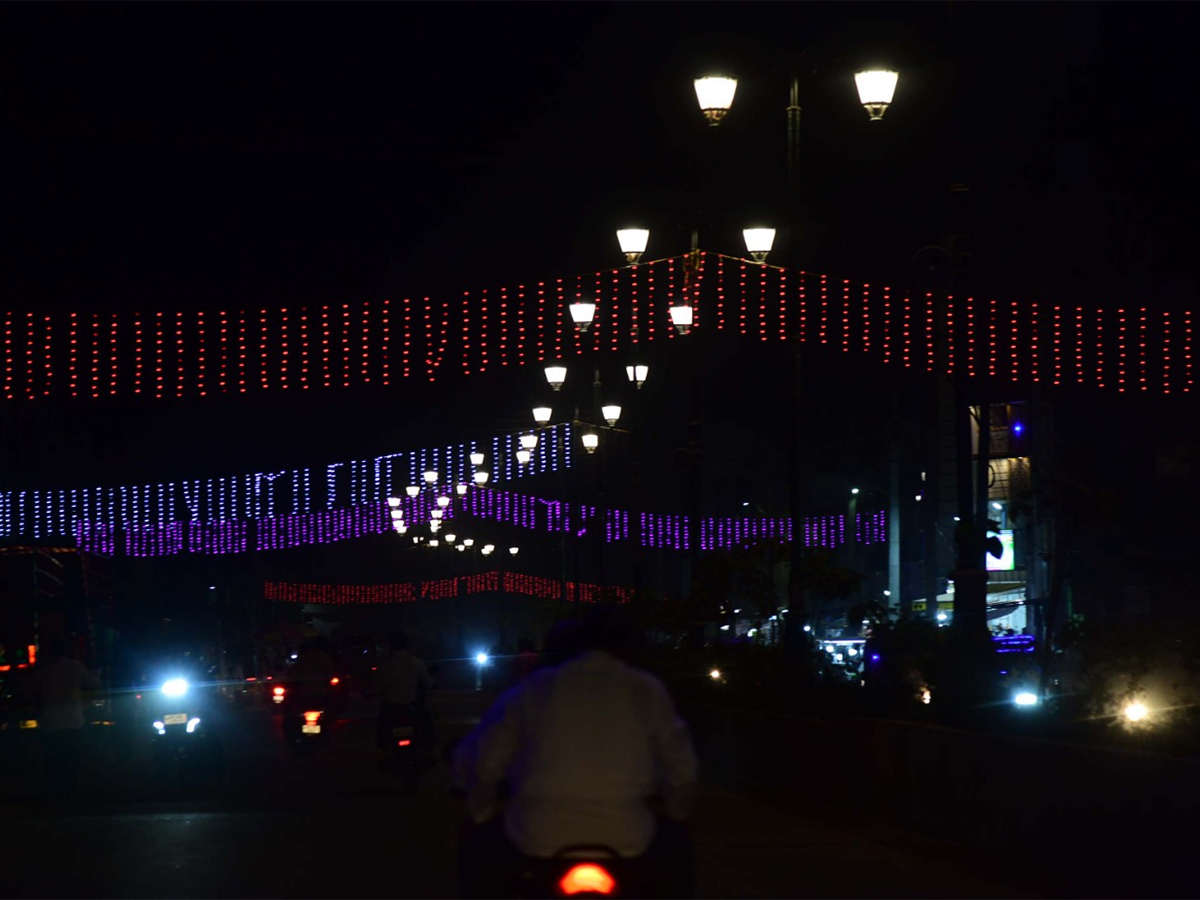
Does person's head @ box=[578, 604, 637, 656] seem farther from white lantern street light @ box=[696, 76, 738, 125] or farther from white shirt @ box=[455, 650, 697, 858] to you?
white lantern street light @ box=[696, 76, 738, 125]

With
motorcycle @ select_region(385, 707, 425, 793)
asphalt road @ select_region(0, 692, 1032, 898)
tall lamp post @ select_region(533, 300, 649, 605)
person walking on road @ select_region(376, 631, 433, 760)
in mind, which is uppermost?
tall lamp post @ select_region(533, 300, 649, 605)

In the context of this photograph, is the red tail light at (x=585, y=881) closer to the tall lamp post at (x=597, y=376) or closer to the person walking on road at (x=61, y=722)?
the person walking on road at (x=61, y=722)

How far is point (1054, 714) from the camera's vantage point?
47.7 feet

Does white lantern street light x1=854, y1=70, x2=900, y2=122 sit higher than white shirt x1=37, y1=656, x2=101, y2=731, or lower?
higher

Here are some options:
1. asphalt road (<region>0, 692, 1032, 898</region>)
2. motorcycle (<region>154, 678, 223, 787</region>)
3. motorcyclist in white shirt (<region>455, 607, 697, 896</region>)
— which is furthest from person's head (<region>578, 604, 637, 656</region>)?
motorcycle (<region>154, 678, 223, 787</region>)

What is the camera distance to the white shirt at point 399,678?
21578 millimetres

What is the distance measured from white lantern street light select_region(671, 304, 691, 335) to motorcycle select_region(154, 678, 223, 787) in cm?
975

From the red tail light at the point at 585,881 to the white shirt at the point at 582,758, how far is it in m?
0.13

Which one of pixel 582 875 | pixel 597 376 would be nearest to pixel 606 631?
pixel 582 875

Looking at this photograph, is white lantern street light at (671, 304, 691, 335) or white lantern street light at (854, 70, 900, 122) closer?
white lantern street light at (854, 70, 900, 122)

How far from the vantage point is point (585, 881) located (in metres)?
6.30

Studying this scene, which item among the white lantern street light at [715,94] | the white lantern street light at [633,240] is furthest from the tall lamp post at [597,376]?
the white lantern street light at [715,94]

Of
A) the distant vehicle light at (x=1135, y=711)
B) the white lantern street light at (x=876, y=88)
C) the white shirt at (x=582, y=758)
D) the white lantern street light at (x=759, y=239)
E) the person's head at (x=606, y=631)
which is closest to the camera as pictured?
the white shirt at (x=582, y=758)

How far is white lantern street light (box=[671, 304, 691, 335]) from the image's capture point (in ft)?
96.2
